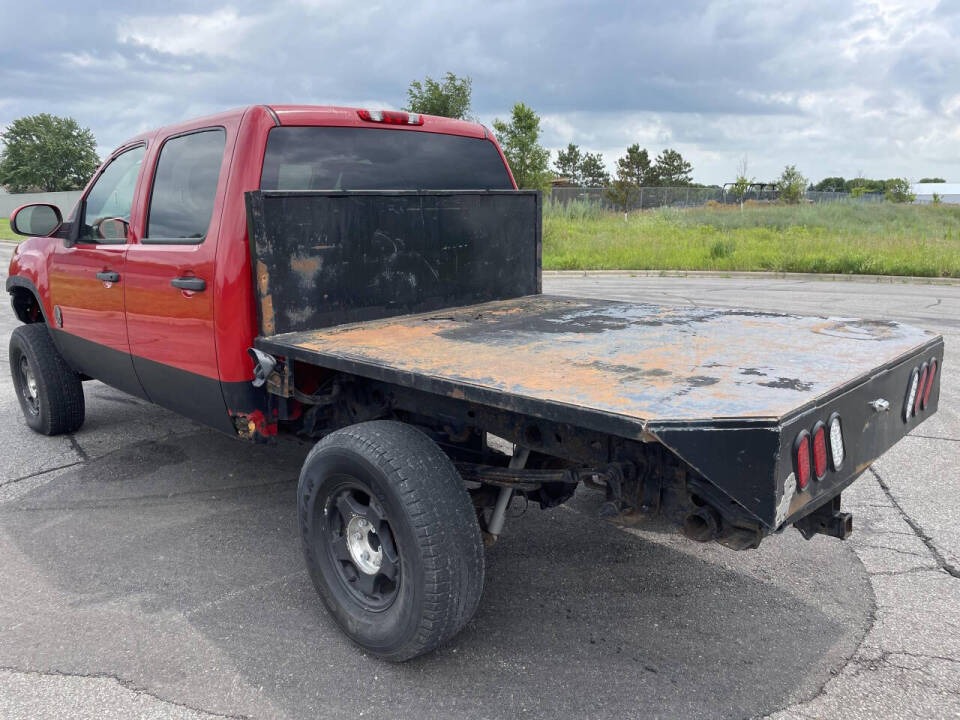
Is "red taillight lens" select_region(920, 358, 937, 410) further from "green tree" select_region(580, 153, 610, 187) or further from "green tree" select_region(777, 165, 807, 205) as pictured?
"green tree" select_region(580, 153, 610, 187)

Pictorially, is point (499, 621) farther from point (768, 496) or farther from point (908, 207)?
point (908, 207)

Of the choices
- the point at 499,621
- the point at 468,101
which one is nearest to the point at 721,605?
the point at 499,621

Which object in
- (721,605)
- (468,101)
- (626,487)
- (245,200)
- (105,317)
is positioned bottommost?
(721,605)

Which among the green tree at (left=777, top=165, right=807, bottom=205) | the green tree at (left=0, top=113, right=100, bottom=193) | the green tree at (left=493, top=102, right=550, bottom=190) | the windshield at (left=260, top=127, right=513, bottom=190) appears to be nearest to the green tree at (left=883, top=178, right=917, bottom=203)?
the green tree at (left=777, top=165, right=807, bottom=205)

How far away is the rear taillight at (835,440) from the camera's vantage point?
2328 millimetres

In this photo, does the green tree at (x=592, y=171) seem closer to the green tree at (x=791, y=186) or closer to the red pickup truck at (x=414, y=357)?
the green tree at (x=791, y=186)

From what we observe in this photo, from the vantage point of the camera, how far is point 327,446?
2943mm

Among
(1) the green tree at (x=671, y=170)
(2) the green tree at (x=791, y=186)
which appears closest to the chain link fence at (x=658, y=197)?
(2) the green tree at (x=791, y=186)

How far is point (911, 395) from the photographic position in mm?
2939

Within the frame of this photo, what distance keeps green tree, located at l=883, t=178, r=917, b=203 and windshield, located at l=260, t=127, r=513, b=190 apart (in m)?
46.8

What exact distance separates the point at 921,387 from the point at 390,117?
2.89 metres

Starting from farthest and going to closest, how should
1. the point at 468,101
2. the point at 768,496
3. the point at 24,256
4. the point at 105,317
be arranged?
1. the point at 468,101
2. the point at 24,256
3. the point at 105,317
4. the point at 768,496

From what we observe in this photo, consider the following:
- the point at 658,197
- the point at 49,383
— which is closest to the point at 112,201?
the point at 49,383

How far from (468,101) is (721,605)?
22097mm
